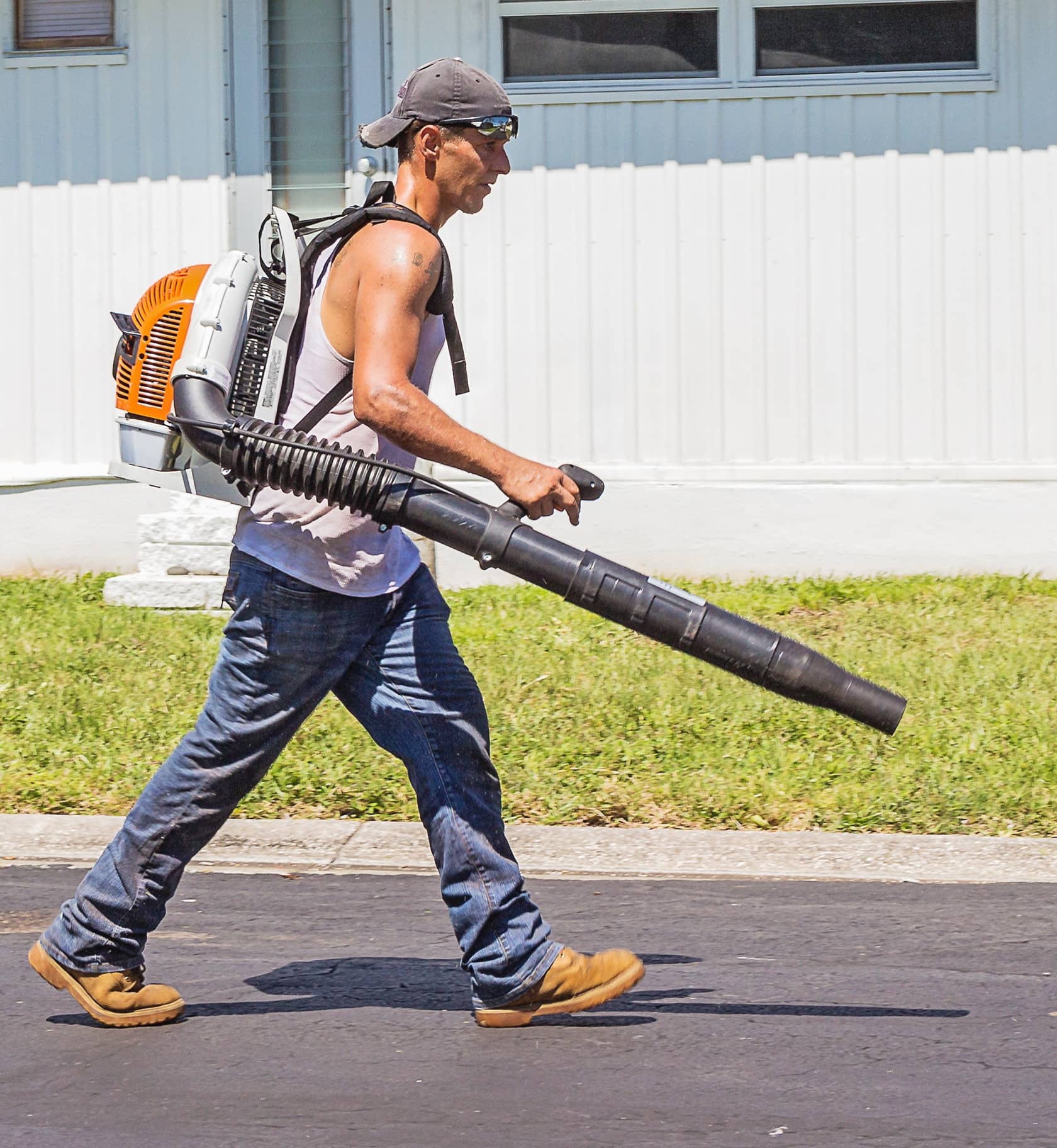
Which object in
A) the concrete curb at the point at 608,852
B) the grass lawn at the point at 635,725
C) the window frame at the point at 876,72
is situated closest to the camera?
the concrete curb at the point at 608,852

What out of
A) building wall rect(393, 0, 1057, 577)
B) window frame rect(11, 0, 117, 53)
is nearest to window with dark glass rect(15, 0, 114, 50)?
window frame rect(11, 0, 117, 53)

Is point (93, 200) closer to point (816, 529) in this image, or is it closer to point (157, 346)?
point (816, 529)

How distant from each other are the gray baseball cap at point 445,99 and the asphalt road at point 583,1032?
194 centimetres

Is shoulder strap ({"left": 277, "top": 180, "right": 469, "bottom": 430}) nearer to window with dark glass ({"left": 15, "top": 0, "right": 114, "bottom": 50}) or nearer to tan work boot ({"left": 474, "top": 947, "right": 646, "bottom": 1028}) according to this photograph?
tan work boot ({"left": 474, "top": 947, "right": 646, "bottom": 1028})

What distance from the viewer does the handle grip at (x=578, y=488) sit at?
3537 millimetres

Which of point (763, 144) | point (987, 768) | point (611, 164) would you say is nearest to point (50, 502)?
point (611, 164)

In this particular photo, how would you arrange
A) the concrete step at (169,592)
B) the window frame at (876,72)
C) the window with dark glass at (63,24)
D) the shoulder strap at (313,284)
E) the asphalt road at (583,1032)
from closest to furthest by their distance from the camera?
the asphalt road at (583,1032), the shoulder strap at (313,284), the concrete step at (169,592), the window frame at (876,72), the window with dark glass at (63,24)

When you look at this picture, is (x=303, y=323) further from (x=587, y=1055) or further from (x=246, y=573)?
(x=587, y=1055)

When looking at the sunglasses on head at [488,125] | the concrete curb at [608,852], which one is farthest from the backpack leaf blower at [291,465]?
the concrete curb at [608,852]

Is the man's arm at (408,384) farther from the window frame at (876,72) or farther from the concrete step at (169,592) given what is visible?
the window frame at (876,72)

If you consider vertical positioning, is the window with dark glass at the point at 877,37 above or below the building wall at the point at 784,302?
above

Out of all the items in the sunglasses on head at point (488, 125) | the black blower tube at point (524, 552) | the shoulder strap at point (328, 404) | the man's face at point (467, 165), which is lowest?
the black blower tube at point (524, 552)

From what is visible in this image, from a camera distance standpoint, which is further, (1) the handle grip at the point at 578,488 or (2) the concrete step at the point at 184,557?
(2) the concrete step at the point at 184,557

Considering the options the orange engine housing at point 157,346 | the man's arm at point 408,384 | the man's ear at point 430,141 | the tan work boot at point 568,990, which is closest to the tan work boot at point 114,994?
the tan work boot at point 568,990
